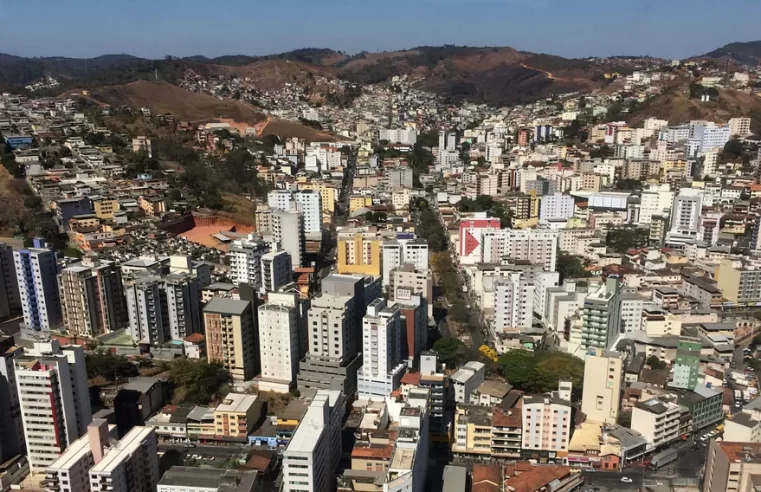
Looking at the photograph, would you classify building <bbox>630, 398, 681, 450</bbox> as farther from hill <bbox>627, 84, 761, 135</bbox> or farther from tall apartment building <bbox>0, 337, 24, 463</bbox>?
hill <bbox>627, 84, 761, 135</bbox>

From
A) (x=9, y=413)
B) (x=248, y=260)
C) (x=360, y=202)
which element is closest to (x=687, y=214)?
(x=360, y=202)

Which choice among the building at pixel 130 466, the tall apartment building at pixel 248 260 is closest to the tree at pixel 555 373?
the building at pixel 130 466

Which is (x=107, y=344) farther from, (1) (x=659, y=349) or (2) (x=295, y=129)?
(2) (x=295, y=129)

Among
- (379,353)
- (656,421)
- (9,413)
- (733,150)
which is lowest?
(656,421)

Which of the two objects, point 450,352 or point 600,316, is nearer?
point 600,316

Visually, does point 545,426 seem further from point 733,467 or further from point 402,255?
point 402,255

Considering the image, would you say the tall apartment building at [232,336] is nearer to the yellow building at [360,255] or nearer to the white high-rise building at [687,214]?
the yellow building at [360,255]

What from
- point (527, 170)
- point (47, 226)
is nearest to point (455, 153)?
point (527, 170)
